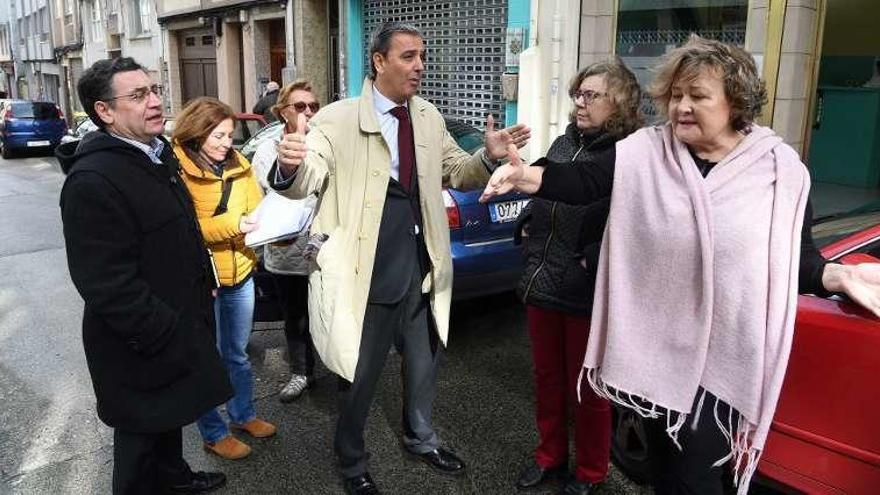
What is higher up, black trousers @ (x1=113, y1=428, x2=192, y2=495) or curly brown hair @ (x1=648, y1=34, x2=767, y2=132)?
curly brown hair @ (x1=648, y1=34, x2=767, y2=132)

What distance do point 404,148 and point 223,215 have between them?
0.89 m

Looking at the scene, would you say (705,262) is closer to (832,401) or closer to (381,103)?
(832,401)

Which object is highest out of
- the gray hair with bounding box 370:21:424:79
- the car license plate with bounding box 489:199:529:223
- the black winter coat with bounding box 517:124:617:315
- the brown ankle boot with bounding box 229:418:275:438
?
the gray hair with bounding box 370:21:424:79

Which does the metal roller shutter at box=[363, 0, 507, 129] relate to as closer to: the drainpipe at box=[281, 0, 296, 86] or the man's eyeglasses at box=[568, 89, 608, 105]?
the drainpipe at box=[281, 0, 296, 86]

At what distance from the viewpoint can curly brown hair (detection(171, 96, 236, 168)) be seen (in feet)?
10.1

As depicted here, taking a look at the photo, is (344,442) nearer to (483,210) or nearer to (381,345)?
(381,345)

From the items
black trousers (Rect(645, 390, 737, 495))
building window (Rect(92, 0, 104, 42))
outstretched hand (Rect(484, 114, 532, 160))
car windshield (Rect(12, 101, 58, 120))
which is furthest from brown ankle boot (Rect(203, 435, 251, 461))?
building window (Rect(92, 0, 104, 42))

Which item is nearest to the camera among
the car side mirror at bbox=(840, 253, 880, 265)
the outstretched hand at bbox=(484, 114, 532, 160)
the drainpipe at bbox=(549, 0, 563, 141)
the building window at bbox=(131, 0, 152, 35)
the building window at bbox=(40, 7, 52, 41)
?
the car side mirror at bbox=(840, 253, 880, 265)

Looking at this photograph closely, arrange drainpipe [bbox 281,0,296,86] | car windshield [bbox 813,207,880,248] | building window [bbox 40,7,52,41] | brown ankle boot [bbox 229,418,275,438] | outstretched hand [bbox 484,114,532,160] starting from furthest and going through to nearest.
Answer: building window [bbox 40,7,52,41] → drainpipe [bbox 281,0,296,86] → brown ankle boot [bbox 229,418,275,438] → car windshield [bbox 813,207,880,248] → outstretched hand [bbox 484,114,532,160]

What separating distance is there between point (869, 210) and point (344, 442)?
247 centimetres

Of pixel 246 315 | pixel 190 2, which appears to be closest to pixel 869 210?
pixel 246 315

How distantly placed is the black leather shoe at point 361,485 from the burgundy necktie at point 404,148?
126cm

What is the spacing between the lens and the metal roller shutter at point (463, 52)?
938 centimetres

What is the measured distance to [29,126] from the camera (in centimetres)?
1872
